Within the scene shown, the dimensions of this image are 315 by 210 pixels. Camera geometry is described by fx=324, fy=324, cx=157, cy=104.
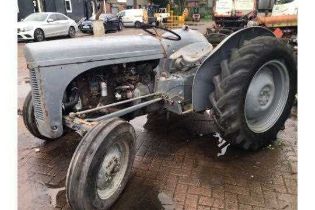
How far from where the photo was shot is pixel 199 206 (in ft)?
10.3

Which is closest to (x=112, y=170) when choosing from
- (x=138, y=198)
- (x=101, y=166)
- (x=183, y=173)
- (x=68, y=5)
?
(x=101, y=166)

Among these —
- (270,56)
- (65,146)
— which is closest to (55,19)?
(65,146)

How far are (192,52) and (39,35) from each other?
14099mm

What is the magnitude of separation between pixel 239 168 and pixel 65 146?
7.55ft

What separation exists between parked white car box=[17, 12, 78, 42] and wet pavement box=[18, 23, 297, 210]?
41.9 ft

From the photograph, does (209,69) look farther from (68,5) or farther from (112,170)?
(68,5)

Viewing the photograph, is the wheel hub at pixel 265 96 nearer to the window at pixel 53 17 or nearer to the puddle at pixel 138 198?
the puddle at pixel 138 198

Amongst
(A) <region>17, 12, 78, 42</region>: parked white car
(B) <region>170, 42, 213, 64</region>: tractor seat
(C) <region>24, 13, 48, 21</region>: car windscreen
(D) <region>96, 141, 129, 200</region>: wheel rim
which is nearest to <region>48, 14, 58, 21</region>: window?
(A) <region>17, 12, 78, 42</region>: parked white car

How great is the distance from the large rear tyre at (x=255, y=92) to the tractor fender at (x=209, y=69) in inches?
5.0

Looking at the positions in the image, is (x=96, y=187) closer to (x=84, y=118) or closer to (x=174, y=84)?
(x=84, y=118)

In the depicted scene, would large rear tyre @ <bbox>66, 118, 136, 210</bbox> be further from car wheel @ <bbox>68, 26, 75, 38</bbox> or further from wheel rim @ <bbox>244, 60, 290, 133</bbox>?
car wheel @ <bbox>68, 26, 75, 38</bbox>

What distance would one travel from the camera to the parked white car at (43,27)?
16141 millimetres

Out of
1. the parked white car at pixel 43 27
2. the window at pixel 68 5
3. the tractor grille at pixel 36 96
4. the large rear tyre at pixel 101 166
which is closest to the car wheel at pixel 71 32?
the parked white car at pixel 43 27

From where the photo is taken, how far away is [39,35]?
16.6 m
